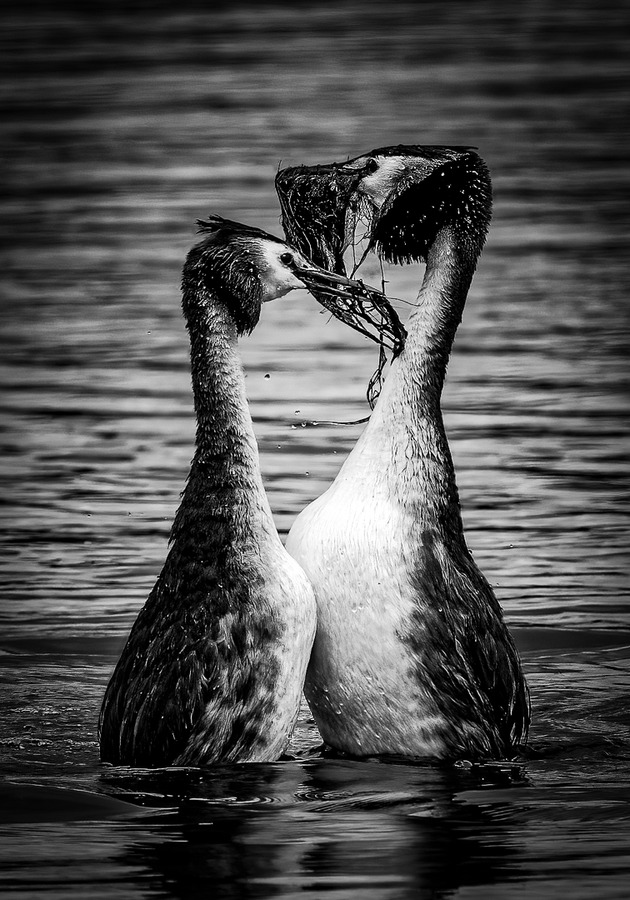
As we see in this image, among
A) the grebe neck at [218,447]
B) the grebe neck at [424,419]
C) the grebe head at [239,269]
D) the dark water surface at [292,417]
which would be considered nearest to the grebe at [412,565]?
the grebe neck at [424,419]

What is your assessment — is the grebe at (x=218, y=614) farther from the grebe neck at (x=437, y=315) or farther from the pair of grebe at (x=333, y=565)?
the grebe neck at (x=437, y=315)

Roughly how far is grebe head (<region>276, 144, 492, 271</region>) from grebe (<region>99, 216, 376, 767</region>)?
0.75m

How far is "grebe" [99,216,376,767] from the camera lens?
7656 mm

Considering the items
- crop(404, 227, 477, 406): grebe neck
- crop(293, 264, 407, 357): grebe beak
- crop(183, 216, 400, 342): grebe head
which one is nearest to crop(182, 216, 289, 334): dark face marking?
crop(183, 216, 400, 342): grebe head

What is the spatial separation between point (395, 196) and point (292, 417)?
555 cm

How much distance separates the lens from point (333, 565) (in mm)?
7988

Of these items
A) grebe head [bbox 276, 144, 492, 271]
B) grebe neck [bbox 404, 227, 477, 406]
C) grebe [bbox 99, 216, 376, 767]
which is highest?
grebe head [bbox 276, 144, 492, 271]

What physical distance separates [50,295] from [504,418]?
6270mm

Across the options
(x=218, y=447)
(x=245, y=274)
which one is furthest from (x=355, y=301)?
(x=218, y=447)

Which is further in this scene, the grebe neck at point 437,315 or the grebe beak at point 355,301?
the grebe neck at point 437,315

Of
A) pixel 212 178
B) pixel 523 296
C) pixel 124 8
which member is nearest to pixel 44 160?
pixel 212 178

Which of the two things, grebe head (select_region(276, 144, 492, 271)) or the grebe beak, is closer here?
the grebe beak

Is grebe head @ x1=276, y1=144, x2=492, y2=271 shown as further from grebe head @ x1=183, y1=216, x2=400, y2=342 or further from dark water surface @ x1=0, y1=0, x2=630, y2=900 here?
dark water surface @ x1=0, y1=0, x2=630, y2=900

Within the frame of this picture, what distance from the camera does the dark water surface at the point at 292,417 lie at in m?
6.96
